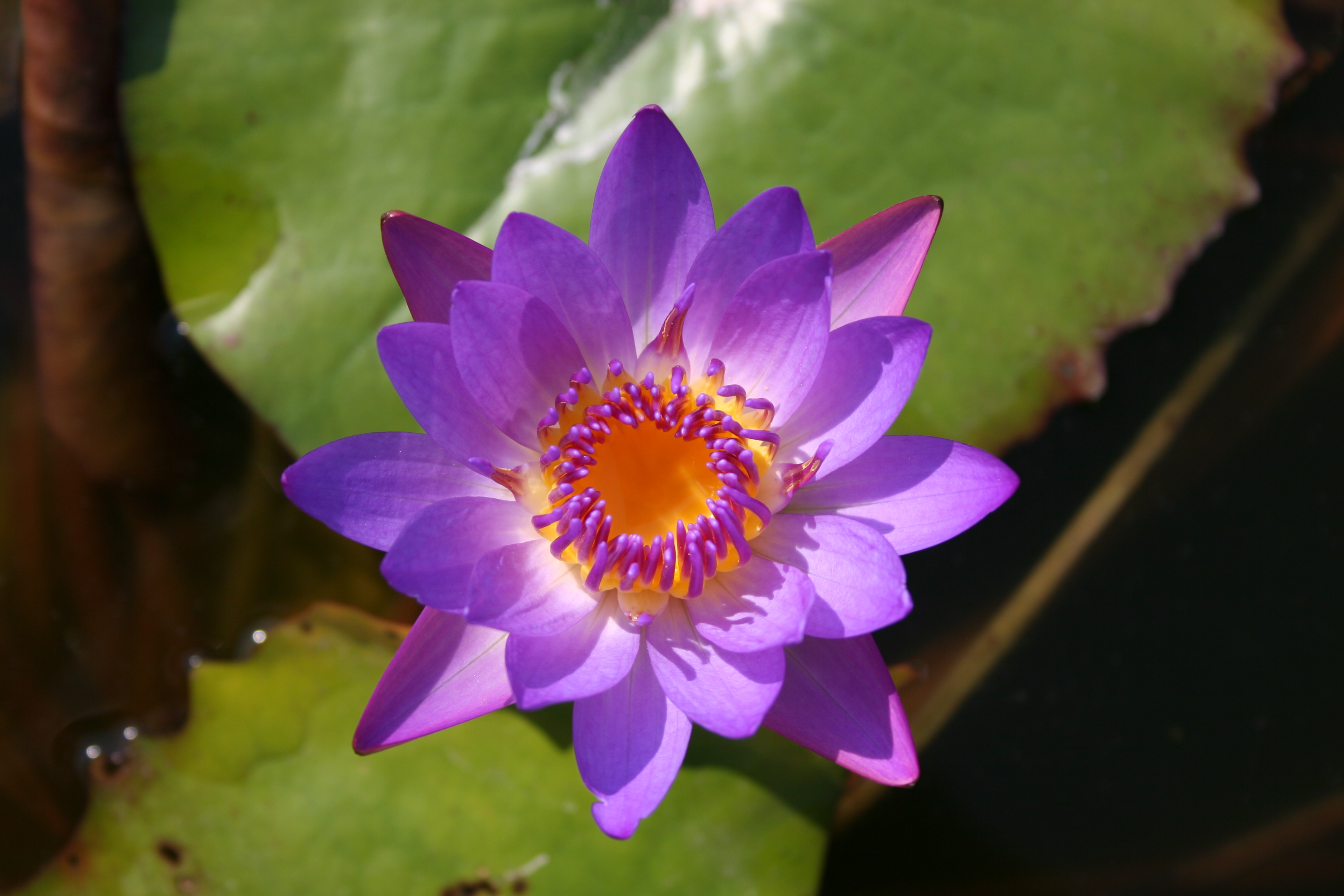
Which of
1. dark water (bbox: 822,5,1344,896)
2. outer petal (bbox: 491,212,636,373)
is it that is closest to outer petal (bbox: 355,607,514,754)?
outer petal (bbox: 491,212,636,373)

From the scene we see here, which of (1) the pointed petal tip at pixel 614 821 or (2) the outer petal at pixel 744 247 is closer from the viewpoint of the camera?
(1) the pointed petal tip at pixel 614 821

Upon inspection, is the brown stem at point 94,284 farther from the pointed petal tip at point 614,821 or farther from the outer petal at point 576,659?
the pointed petal tip at point 614,821

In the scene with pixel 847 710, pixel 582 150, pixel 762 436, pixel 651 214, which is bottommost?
pixel 847 710

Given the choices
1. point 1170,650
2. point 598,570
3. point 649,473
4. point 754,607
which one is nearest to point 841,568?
point 754,607

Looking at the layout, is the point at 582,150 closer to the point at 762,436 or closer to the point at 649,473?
the point at 649,473

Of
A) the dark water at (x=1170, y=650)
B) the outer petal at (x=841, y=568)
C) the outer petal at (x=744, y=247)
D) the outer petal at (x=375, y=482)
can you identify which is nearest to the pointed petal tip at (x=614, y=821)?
the outer petal at (x=841, y=568)

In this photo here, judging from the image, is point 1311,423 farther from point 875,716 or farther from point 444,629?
point 444,629
